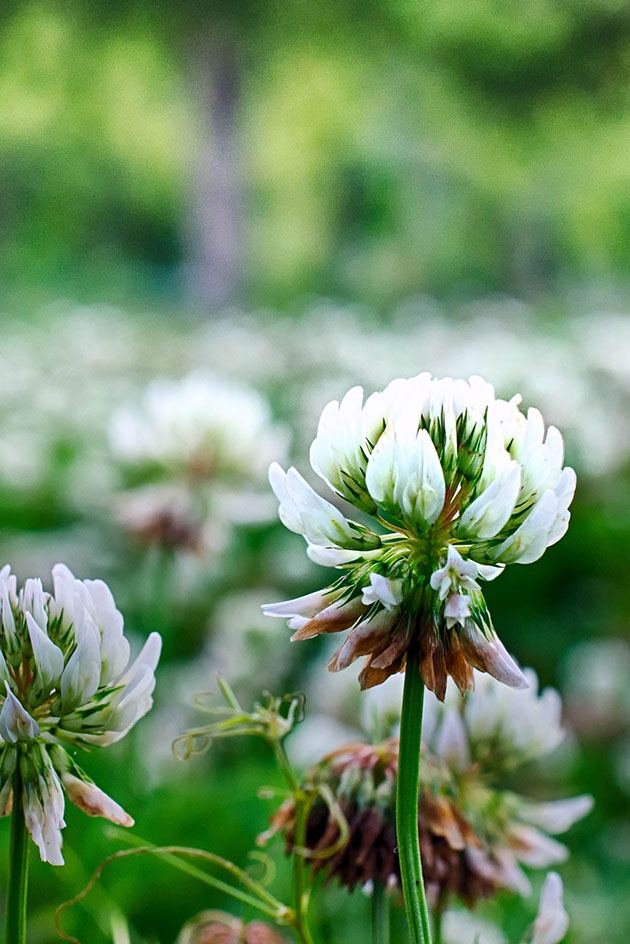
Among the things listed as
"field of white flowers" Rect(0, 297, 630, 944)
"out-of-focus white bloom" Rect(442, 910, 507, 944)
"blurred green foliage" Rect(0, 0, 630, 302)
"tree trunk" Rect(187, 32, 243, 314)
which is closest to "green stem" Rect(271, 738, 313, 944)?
"field of white flowers" Rect(0, 297, 630, 944)

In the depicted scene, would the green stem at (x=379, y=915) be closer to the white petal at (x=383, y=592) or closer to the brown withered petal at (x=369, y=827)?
the brown withered petal at (x=369, y=827)

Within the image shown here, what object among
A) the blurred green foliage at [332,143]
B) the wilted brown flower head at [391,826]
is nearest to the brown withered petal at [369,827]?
the wilted brown flower head at [391,826]

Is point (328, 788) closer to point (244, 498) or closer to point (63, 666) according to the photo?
point (63, 666)

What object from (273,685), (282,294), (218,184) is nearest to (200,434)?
(273,685)

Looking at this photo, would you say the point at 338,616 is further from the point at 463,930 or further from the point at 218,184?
the point at 218,184

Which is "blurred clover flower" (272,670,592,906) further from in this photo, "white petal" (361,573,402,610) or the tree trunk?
the tree trunk

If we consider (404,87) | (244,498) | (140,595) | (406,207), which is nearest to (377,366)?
(140,595)
